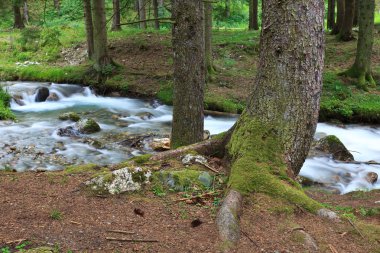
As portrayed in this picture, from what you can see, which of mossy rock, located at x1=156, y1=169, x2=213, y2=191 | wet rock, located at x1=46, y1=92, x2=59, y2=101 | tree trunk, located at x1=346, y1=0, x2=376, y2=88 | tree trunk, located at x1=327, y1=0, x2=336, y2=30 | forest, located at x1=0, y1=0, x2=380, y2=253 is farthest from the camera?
tree trunk, located at x1=327, y1=0, x2=336, y2=30

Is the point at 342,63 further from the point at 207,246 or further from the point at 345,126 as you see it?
the point at 207,246

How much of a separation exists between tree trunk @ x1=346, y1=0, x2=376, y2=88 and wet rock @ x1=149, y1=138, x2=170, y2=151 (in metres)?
8.54

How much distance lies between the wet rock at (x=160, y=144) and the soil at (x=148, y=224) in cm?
519

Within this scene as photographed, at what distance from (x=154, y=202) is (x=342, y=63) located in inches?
601

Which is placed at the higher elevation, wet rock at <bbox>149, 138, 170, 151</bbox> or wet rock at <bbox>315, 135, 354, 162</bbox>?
wet rock at <bbox>149, 138, 170, 151</bbox>

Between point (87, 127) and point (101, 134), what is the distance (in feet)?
1.55

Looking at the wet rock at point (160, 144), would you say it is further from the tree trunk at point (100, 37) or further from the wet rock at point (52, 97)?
the wet rock at point (52, 97)

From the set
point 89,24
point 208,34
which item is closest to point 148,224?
point 208,34

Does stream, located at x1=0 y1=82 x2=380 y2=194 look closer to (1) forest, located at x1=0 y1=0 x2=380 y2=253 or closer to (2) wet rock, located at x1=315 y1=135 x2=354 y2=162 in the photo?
(1) forest, located at x1=0 y1=0 x2=380 y2=253

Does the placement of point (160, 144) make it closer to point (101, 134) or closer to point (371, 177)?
point (101, 134)

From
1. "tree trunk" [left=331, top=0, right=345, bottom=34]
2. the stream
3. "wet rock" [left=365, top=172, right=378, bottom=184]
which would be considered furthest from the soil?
"tree trunk" [left=331, top=0, right=345, bottom=34]

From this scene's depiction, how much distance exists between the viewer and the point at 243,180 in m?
4.17

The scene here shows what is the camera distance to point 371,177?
839 cm

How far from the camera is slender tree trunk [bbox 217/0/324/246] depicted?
4277 mm
